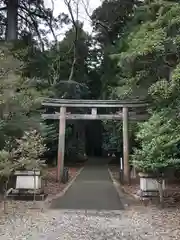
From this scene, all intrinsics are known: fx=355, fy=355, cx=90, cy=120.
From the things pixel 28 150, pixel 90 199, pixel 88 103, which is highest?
pixel 88 103

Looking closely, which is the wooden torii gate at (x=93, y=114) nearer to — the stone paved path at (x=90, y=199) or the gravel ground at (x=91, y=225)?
the stone paved path at (x=90, y=199)

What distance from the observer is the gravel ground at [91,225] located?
6242mm

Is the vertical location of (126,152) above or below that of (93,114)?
below

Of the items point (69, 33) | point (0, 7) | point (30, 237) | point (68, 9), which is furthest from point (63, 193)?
point (69, 33)

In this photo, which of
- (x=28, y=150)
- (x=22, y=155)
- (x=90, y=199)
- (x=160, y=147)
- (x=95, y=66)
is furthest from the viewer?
(x=95, y=66)

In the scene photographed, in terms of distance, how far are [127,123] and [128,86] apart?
2.24 m

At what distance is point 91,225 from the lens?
7.23 m

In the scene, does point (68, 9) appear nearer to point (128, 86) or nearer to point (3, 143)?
point (128, 86)

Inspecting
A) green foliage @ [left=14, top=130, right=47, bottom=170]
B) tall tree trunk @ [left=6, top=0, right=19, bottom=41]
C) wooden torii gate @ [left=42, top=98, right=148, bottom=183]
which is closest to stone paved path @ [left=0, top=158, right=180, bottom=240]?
green foliage @ [left=14, top=130, right=47, bottom=170]

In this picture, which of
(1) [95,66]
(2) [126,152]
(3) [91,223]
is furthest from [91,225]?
(1) [95,66]

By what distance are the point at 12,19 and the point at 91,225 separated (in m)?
13.2

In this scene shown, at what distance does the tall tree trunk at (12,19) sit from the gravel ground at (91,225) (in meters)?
10.7

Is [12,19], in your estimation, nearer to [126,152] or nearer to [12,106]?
[126,152]

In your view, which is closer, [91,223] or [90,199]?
[91,223]
